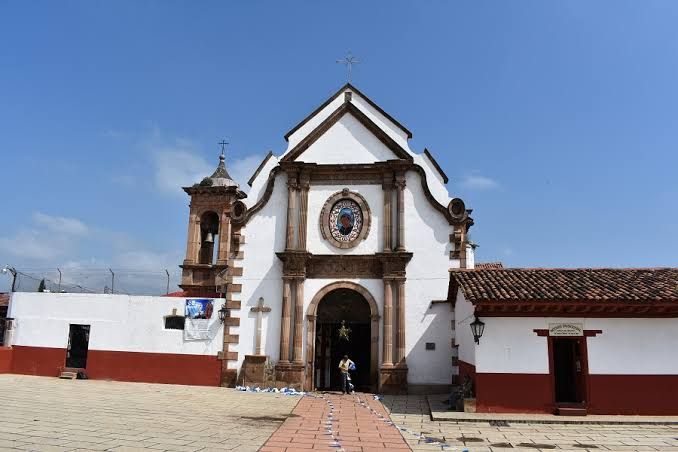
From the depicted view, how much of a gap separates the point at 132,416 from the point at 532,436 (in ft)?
30.6

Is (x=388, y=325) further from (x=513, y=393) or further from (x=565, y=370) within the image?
(x=565, y=370)

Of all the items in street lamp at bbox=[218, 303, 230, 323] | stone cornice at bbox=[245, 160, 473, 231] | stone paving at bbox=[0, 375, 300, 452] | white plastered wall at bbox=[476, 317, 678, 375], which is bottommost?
stone paving at bbox=[0, 375, 300, 452]

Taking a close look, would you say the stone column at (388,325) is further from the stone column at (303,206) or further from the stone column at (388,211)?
the stone column at (303,206)

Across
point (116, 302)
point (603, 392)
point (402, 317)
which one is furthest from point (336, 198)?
point (603, 392)

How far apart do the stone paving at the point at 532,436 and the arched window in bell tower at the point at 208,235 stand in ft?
53.2

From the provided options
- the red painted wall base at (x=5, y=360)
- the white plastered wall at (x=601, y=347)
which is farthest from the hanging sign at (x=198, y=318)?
the white plastered wall at (x=601, y=347)

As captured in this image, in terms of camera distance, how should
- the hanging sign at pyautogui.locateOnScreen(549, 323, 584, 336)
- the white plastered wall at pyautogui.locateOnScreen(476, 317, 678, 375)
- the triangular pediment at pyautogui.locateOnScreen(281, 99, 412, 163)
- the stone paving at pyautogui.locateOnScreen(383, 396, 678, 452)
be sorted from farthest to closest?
the triangular pediment at pyautogui.locateOnScreen(281, 99, 412, 163) → the hanging sign at pyautogui.locateOnScreen(549, 323, 584, 336) → the white plastered wall at pyautogui.locateOnScreen(476, 317, 678, 375) → the stone paving at pyautogui.locateOnScreen(383, 396, 678, 452)

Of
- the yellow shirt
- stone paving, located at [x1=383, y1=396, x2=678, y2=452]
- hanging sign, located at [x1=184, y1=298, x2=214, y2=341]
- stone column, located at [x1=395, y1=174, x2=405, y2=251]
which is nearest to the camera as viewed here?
stone paving, located at [x1=383, y1=396, x2=678, y2=452]

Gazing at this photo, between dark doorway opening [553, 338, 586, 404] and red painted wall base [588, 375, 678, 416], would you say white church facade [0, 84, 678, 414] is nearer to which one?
dark doorway opening [553, 338, 586, 404]

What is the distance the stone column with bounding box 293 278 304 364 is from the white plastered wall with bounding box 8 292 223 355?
304 centimetres

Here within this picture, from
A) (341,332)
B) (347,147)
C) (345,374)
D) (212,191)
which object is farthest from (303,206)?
(212,191)

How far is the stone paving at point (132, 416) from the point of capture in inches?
386

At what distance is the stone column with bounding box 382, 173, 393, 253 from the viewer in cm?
2025

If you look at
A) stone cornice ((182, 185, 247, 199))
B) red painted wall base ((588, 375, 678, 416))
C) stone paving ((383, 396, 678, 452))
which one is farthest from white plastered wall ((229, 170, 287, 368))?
red painted wall base ((588, 375, 678, 416))
